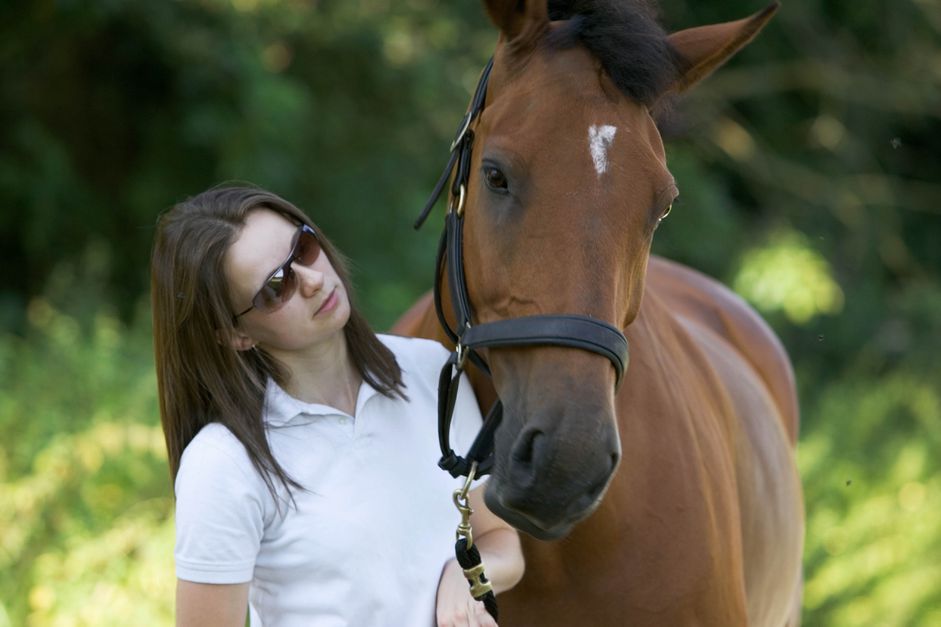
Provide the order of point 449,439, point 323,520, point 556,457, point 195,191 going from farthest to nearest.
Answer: point 195,191
point 449,439
point 323,520
point 556,457

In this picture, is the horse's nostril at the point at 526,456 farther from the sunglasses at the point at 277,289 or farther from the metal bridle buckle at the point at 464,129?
the metal bridle buckle at the point at 464,129

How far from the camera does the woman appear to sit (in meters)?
1.87

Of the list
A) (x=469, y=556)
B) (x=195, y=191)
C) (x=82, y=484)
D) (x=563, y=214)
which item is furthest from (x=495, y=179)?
(x=195, y=191)

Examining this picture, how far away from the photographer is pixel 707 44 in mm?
2219

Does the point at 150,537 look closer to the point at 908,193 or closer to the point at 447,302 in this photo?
the point at 447,302

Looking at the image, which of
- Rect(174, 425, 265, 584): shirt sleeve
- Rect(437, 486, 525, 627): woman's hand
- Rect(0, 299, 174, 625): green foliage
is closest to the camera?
Rect(174, 425, 265, 584): shirt sleeve

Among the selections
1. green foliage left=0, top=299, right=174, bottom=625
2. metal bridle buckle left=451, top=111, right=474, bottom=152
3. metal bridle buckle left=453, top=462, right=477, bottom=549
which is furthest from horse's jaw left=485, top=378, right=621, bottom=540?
green foliage left=0, top=299, right=174, bottom=625

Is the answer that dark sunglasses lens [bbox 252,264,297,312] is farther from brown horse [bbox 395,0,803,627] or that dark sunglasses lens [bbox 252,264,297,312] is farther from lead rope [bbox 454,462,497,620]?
lead rope [bbox 454,462,497,620]

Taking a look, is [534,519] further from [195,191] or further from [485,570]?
[195,191]

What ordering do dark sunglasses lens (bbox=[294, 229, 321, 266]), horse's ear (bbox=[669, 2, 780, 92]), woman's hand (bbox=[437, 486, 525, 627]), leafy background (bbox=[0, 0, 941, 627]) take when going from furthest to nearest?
leafy background (bbox=[0, 0, 941, 627])
horse's ear (bbox=[669, 2, 780, 92])
dark sunglasses lens (bbox=[294, 229, 321, 266])
woman's hand (bbox=[437, 486, 525, 627])

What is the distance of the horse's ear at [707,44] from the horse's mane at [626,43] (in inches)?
2.3

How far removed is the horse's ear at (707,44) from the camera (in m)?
2.19

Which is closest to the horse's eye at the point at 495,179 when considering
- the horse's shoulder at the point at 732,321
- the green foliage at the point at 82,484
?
the horse's shoulder at the point at 732,321

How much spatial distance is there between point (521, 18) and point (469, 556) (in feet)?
3.31
